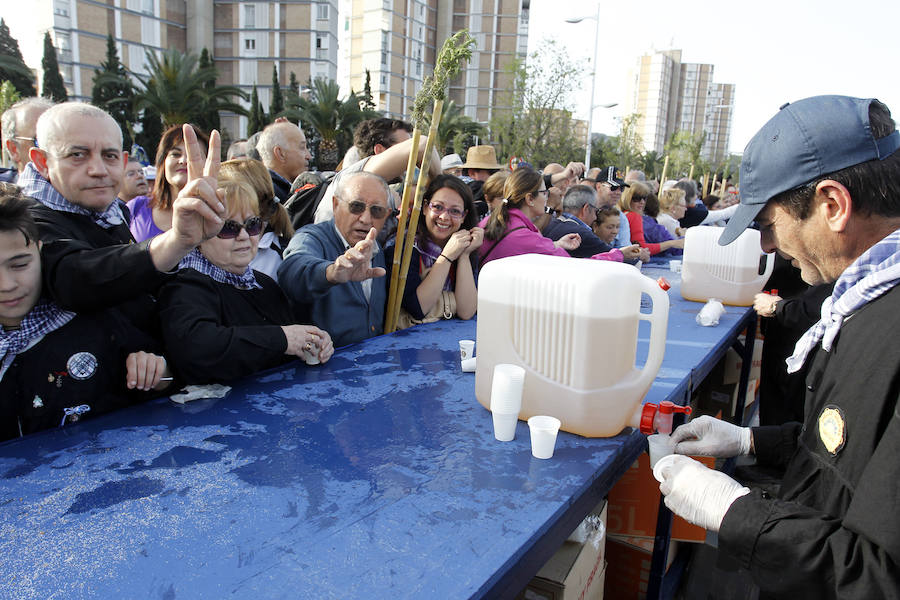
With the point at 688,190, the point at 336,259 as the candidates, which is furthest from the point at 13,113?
the point at 688,190

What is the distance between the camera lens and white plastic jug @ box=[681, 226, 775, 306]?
11.2ft

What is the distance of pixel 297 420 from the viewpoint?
5.27 feet

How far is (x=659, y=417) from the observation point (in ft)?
5.09

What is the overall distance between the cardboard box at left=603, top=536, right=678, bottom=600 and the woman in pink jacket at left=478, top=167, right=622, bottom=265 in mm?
2007

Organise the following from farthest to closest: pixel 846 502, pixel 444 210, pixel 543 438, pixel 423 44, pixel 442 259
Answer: pixel 423 44 → pixel 444 210 → pixel 442 259 → pixel 543 438 → pixel 846 502

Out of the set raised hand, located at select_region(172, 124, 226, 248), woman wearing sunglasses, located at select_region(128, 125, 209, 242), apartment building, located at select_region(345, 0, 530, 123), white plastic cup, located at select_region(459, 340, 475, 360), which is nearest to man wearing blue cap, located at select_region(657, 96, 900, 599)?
white plastic cup, located at select_region(459, 340, 475, 360)

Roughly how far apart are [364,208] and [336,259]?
1.19 ft

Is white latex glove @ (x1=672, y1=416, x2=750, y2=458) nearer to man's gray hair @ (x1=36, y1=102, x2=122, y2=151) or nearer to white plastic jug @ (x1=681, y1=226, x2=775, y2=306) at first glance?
white plastic jug @ (x1=681, y1=226, x2=775, y2=306)

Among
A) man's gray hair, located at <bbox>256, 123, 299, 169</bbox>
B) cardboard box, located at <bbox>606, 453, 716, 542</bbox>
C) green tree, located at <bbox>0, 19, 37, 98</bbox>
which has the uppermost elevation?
green tree, located at <bbox>0, 19, 37, 98</bbox>

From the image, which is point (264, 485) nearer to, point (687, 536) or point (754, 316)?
point (687, 536)

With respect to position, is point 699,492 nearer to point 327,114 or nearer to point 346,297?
point 346,297

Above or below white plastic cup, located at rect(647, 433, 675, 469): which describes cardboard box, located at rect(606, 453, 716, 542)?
below

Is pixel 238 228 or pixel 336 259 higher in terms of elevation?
pixel 238 228

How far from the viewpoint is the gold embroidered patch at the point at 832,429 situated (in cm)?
107
